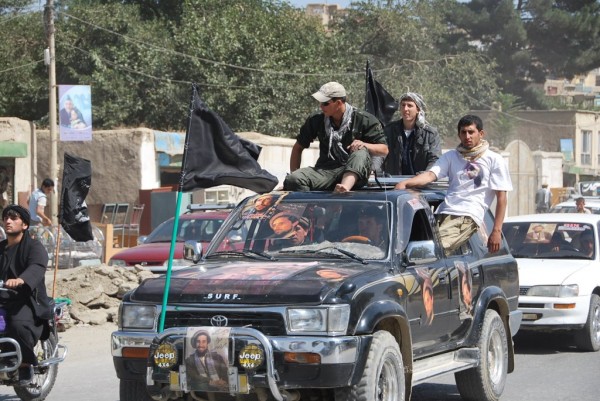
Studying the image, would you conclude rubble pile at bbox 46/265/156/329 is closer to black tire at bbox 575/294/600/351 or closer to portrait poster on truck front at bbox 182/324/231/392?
black tire at bbox 575/294/600/351

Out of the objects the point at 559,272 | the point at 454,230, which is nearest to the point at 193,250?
the point at 454,230

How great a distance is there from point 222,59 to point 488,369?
3145 centimetres

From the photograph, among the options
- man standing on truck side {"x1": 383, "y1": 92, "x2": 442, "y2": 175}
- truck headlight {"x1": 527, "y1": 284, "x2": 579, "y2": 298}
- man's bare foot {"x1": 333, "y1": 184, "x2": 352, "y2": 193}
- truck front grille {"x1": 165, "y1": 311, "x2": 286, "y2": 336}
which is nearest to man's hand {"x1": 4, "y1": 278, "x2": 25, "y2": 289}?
truck front grille {"x1": 165, "y1": 311, "x2": 286, "y2": 336}

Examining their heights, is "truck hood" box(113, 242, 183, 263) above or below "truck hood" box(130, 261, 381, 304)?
below

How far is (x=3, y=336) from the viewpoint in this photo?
869cm

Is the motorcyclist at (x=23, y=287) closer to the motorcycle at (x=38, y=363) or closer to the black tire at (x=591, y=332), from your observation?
the motorcycle at (x=38, y=363)

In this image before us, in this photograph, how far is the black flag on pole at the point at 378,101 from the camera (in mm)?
12852

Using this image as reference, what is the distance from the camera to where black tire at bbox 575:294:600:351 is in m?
12.7

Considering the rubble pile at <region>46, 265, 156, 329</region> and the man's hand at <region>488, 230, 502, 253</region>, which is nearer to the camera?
the man's hand at <region>488, 230, 502, 253</region>

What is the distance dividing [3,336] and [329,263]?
2860 mm

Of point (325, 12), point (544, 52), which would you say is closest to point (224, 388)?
point (544, 52)

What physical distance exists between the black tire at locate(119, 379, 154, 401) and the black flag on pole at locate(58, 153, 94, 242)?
448cm

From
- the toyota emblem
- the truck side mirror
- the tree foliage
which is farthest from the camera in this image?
the tree foliage

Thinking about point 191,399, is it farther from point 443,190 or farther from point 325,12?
point 325,12
